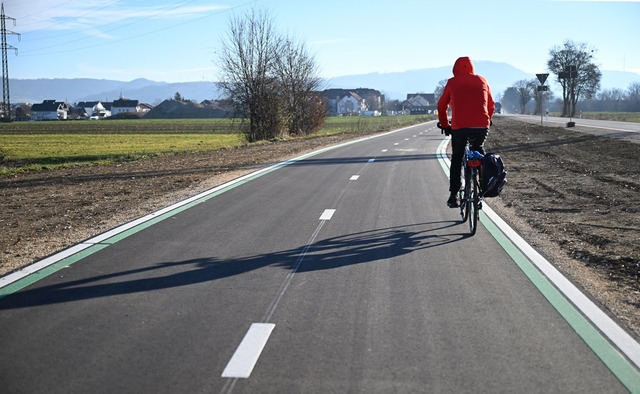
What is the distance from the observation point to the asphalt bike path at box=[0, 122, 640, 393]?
4059 mm

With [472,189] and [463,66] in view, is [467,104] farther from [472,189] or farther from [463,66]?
[472,189]

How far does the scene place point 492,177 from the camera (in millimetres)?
8586

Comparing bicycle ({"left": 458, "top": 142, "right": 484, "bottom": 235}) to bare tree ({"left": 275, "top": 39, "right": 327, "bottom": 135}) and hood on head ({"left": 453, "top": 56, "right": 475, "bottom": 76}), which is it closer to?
hood on head ({"left": 453, "top": 56, "right": 475, "bottom": 76})

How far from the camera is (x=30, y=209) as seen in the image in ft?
37.9

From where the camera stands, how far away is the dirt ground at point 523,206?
7103 millimetres

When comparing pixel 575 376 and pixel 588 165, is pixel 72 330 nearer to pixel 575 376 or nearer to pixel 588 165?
pixel 575 376

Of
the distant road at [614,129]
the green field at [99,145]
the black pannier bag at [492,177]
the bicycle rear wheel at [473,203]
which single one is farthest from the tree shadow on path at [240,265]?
the distant road at [614,129]

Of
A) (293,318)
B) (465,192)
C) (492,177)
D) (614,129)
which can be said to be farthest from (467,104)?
(614,129)

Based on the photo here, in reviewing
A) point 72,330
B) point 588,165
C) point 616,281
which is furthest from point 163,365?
point 588,165

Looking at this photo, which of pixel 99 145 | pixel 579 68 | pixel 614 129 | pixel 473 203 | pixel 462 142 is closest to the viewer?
pixel 473 203

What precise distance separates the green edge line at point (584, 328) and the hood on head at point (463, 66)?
2550 millimetres

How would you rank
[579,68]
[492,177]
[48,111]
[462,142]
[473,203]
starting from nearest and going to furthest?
1. [492,177]
2. [473,203]
3. [462,142]
4. [579,68]
5. [48,111]

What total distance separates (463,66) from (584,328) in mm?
4801

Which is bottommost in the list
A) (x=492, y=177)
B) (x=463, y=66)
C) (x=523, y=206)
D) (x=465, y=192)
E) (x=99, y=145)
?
(x=523, y=206)
